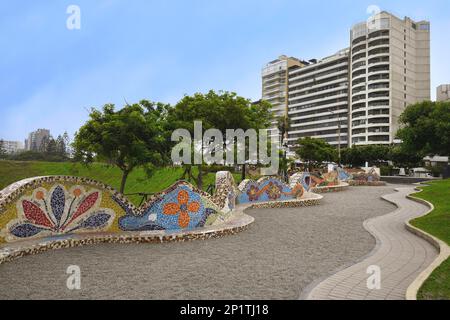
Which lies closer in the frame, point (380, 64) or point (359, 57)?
point (380, 64)

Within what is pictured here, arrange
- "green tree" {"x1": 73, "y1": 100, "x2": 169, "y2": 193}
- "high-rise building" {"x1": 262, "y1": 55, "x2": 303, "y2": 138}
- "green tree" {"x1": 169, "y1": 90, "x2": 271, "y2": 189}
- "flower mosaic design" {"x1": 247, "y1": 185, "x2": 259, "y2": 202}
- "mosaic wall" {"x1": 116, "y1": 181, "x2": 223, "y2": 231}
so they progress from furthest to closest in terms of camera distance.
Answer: "high-rise building" {"x1": 262, "y1": 55, "x2": 303, "y2": 138} < "green tree" {"x1": 169, "y1": 90, "x2": 271, "y2": 189} < "flower mosaic design" {"x1": 247, "y1": 185, "x2": 259, "y2": 202} < "green tree" {"x1": 73, "y1": 100, "x2": 169, "y2": 193} < "mosaic wall" {"x1": 116, "y1": 181, "x2": 223, "y2": 231}

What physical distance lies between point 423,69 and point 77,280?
87850 millimetres

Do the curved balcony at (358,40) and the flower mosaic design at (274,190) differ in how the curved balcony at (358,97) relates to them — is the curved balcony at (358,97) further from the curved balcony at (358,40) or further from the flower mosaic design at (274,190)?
the flower mosaic design at (274,190)

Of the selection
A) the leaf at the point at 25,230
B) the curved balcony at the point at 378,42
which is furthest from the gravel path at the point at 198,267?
the curved balcony at the point at 378,42

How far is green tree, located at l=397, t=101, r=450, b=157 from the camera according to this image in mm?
31203

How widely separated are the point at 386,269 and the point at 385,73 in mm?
74078

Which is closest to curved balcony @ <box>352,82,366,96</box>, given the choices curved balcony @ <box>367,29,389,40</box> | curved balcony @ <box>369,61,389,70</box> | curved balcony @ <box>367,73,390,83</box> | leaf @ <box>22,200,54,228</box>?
curved balcony @ <box>367,73,390,83</box>

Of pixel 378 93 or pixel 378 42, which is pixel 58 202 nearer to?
pixel 378 93

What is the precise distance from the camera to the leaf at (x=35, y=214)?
7102 mm

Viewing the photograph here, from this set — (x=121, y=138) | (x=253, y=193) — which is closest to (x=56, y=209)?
(x=121, y=138)

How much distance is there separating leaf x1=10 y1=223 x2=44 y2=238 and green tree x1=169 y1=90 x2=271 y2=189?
964 centimetres

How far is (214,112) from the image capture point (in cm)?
1777

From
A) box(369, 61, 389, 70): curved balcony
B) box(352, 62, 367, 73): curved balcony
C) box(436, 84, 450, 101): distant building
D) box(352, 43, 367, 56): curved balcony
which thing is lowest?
box(436, 84, 450, 101): distant building

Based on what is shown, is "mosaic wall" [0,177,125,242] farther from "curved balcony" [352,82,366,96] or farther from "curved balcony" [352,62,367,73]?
"curved balcony" [352,62,367,73]
